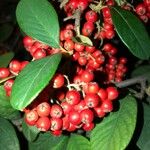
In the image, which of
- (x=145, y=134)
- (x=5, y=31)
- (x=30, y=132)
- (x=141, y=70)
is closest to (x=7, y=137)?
(x=30, y=132)

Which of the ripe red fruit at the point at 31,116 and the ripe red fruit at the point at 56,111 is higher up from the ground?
the ripe red fruit at the point at 56,111

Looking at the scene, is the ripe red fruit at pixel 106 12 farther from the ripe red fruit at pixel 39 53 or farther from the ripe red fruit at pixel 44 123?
the ripe red fruit at pixel 44 123

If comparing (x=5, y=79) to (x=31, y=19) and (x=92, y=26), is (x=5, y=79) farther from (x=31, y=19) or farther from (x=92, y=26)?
(x=92, y=26)

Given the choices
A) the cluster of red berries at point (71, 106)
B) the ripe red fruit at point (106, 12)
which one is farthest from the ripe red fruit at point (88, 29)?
the cluster of red berries at point (71, 106)

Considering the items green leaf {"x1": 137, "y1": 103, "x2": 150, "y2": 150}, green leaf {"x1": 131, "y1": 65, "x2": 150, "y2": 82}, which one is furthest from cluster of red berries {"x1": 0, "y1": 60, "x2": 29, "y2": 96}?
green leaf {"x1": 131, "y1": 65, "x2": 150, "y2": 82}

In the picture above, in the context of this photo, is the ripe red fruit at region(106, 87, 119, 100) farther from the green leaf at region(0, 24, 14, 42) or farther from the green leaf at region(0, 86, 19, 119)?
the green leaf at region(0, 24, 14, 42)

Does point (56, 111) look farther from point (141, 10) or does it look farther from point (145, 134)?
point (141, 10)
